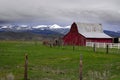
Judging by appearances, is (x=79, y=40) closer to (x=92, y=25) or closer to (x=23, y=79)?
(x=92, y=25)

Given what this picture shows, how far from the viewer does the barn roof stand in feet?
298

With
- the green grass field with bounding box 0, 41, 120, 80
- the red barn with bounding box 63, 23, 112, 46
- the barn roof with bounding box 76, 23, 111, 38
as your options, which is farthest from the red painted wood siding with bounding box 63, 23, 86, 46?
the green grass field with bounding box 0, 41, 120, 80

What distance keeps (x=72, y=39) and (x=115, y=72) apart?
222ft

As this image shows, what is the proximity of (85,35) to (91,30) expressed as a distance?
7.70 m

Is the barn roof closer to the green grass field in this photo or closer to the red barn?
the red barn

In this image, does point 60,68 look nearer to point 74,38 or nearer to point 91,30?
point 74,38

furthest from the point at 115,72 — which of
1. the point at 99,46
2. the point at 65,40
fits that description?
the point at 65,40

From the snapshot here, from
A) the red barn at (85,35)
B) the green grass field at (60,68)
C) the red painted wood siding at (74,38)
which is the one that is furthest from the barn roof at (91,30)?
the green grass field at (60,68)

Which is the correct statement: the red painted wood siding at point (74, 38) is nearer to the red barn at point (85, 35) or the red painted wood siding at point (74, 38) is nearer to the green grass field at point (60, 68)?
the red barn at point (85, 35)

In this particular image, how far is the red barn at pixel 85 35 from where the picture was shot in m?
87.1

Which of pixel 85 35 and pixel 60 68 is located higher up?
pixel 85 35

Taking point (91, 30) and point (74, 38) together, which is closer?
point (74, 38)

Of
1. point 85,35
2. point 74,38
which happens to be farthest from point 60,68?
Answer: point 74,38

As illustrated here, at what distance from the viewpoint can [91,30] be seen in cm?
9538
